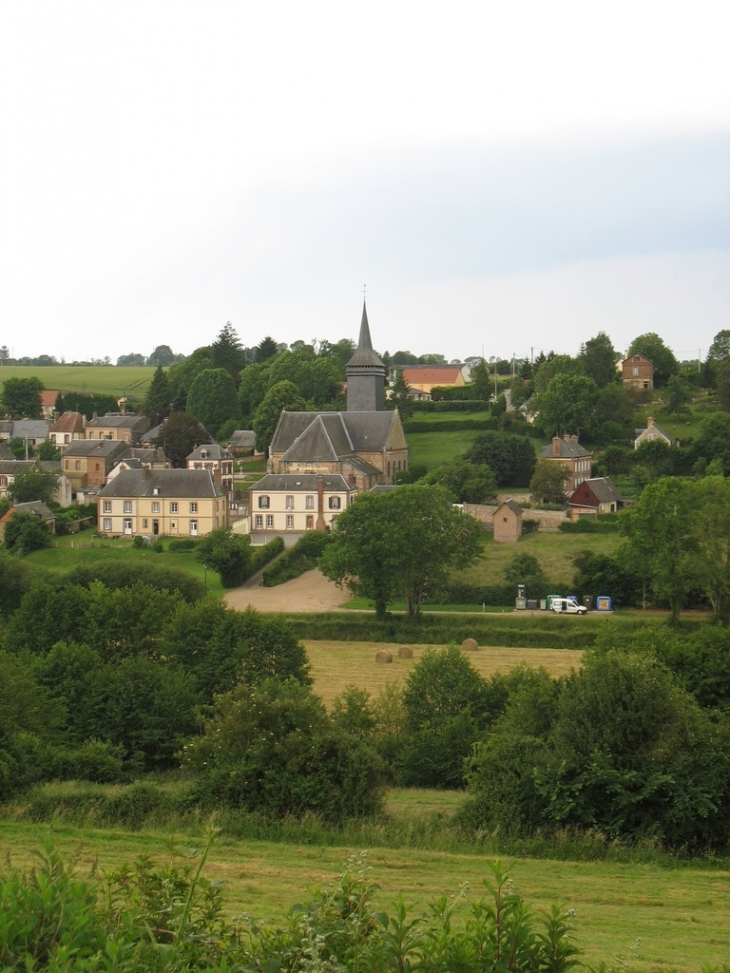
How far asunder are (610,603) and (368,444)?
2377 cm

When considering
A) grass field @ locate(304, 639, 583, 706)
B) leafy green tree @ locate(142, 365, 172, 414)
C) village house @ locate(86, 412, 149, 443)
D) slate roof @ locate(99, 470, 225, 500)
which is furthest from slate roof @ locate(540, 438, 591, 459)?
leafy green tree @ locate(142, 365, 172, 414)

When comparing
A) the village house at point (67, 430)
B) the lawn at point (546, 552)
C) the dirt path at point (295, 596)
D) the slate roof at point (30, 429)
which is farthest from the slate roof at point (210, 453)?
the lawn at point (546, 552)

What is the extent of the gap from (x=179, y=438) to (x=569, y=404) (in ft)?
71.2

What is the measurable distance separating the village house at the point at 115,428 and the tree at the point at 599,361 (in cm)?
2855

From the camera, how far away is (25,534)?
4925cm

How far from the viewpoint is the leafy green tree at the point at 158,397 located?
77312 mm

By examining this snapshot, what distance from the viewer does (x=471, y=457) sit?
184 ft

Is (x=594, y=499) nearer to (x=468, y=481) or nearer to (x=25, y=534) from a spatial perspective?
(x=468, y=481)

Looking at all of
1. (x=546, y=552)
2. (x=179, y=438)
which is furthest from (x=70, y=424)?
(x=546, y=552)

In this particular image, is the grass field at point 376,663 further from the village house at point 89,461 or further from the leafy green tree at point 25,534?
the village house at point 89,461

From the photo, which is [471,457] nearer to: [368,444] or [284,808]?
[368,444]

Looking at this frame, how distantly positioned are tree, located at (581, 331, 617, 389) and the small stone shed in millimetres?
24242

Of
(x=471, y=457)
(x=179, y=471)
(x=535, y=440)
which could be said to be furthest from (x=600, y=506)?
(x=179, y=471)

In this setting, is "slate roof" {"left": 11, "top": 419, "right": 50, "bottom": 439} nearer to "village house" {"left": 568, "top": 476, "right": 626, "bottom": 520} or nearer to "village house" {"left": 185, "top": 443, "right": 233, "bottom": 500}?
"village house" {"left": 185, "top": 443, "right": 233, "bottom": 500}
